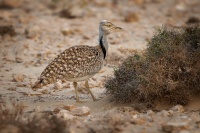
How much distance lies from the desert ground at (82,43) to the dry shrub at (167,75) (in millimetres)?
176

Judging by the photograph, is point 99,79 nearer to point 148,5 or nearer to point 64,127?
point 64,127

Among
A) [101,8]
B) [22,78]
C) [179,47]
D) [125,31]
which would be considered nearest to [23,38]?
[125,31]

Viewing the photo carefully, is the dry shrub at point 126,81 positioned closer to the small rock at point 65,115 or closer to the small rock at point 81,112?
the small rock at point 81,112

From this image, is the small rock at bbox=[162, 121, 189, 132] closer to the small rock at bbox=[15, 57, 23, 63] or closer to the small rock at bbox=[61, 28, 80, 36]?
the small rock at bbox=[15, 57, 23, 63]

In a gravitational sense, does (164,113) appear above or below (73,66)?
below

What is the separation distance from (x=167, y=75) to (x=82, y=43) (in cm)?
572

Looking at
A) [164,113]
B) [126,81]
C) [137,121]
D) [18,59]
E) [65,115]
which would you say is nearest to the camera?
[137,121]

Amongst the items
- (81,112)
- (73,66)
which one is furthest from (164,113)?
(73,66)

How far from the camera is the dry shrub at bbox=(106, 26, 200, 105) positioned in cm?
732

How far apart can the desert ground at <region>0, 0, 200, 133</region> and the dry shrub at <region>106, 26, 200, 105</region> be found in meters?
0.18

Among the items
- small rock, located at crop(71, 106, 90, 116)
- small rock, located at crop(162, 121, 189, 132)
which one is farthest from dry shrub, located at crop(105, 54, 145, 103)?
small rock, located at crop(162, 121, 189, 132)

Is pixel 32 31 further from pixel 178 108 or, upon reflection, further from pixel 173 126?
pixel 173 126

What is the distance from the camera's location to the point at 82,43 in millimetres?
12906

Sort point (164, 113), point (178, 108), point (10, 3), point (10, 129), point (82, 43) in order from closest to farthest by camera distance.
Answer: point (10, 129) < point (164, 113) < point (178, 108) < point (82, 43) < point (10, 3)
